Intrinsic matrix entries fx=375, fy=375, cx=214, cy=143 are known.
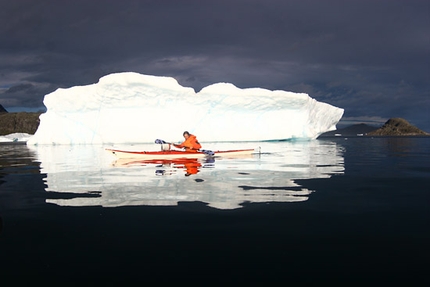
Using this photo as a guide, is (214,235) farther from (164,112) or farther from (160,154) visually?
(164,112)

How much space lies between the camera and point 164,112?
39.0 m

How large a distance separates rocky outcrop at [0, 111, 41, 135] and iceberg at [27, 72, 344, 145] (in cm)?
11567

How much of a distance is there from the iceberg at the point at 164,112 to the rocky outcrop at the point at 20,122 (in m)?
116

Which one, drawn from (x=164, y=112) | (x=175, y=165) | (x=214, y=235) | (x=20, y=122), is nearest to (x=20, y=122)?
(x=20, y=122)

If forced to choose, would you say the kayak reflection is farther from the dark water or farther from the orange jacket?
the dark water

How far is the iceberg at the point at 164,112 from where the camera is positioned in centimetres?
3622

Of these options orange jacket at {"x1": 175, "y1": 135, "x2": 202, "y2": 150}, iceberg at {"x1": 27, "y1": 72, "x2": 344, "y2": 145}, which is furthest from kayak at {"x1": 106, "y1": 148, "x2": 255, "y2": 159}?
iceberg at {"x1": 27, "y1": 72, "x2": 344, "y2": 145}

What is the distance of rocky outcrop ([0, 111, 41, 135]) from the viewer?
14375cm

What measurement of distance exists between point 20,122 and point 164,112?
12937 centimetres

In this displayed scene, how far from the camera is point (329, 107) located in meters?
43.6

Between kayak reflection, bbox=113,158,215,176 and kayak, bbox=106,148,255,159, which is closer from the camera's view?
kayak reflection, bbox=113,158,215,176

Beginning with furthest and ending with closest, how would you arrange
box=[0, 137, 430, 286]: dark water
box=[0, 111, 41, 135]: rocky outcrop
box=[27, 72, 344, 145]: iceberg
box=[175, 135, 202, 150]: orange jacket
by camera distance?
box=[0, 111, 41, 135]: rocky outcrop, box=[27, 72, 344, 145]: iceberg, box=[175, 135, 202, 150]: orange jacket, box=[0, 137, 430, 286]: dark water

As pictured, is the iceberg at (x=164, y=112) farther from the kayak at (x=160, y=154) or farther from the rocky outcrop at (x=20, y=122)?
the rocky outcrop at (x=20, y=122)

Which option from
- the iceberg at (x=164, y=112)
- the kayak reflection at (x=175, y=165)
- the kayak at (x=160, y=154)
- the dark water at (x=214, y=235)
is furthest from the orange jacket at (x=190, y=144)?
the iceberg at (x=164, y=112)
